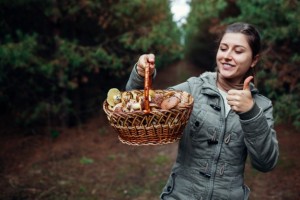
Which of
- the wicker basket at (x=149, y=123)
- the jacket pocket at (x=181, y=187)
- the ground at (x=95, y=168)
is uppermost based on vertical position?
the wicker basket at (x=149, y=123)

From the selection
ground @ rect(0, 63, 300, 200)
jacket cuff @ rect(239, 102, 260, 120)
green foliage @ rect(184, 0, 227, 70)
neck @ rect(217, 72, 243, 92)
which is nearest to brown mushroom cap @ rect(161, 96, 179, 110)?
jacket cuff @ rect(239, 102, 260, 120)

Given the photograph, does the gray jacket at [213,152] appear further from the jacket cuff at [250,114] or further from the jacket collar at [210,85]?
the jacket cuff at [250,114]

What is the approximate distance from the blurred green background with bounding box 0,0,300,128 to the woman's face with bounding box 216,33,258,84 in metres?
3.19

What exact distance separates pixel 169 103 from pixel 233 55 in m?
0.55

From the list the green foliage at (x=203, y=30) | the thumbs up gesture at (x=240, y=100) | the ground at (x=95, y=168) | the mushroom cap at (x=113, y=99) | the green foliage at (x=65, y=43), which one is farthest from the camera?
the green foliage at (x=203, y=30)

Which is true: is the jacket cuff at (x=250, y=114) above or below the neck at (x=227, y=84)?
below

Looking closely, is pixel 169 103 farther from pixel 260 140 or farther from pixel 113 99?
pixel 260 140

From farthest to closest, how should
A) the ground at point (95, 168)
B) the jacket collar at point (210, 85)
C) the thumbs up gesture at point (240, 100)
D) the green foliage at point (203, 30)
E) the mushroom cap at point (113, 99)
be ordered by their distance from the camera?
the green foliage at point (203, 30)
the ground at point (95, 168)
the jacket collar at point (210, 85)
the mushroom cap at point (113, 99)
the thumbs up gesture at point (240, 100)

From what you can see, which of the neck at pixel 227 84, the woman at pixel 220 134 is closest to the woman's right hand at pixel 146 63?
the woman at pixel 220 134

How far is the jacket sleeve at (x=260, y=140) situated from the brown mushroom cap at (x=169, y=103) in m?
0.37

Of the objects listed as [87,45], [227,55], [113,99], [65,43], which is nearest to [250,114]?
[227,55]

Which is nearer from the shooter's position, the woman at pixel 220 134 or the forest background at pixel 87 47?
the woman at pixel 220 134

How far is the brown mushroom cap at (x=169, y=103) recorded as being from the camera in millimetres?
2106

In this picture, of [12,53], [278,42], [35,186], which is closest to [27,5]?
[12,53]
